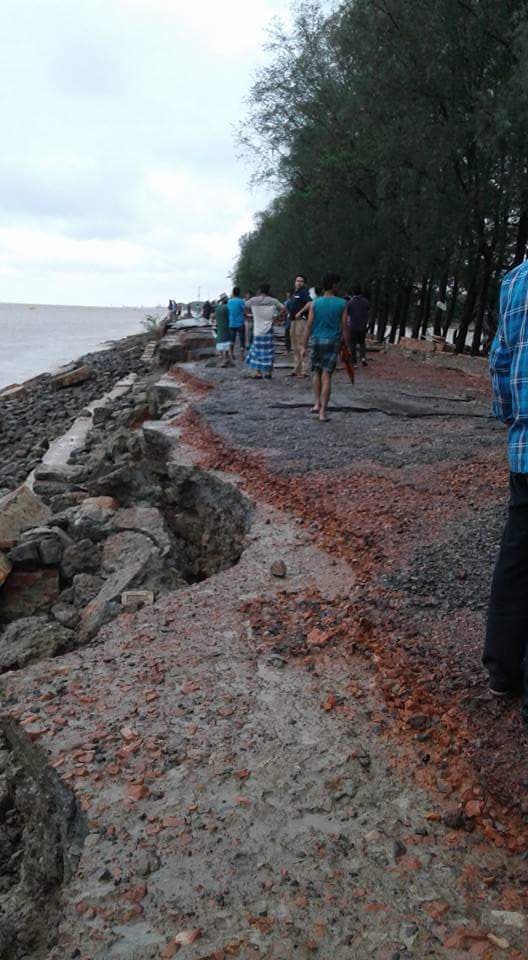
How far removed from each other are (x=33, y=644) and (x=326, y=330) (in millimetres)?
5635

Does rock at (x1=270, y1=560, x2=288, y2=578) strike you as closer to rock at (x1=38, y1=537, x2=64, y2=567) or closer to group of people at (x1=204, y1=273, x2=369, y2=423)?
rock at (x1=38, y1=537, x2=64, y2=567)

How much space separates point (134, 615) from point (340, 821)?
7.39ft

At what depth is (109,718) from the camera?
353 cm

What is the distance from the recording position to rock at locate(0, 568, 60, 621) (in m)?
6.94

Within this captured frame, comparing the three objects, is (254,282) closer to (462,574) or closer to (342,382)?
(342,382)

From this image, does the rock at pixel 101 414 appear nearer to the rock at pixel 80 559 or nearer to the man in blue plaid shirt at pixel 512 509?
the rock at pixel 80 559

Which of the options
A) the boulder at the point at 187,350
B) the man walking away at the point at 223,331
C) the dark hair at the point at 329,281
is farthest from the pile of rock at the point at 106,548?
the boulder at the point at 187,350

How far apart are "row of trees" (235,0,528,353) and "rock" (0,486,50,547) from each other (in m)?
9.88

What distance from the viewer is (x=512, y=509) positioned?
2908mm

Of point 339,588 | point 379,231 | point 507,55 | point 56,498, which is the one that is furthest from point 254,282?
point 339,588

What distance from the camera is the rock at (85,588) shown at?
21.1 ft

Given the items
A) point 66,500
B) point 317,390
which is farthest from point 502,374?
point 66,500

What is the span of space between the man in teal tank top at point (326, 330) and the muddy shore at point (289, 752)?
126 inches

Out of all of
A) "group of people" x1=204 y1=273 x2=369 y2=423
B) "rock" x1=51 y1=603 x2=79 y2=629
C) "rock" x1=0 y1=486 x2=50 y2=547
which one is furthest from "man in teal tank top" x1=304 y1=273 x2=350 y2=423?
"rock" x1=51 y1=603 x2=79 y2=629
